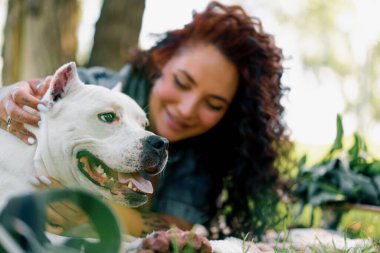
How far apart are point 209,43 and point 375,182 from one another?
1109 millimetres

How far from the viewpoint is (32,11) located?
3938mm

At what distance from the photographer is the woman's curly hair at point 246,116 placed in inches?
102

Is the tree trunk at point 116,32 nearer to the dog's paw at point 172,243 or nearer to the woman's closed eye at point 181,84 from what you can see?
the woman's closed eye at point 181,84

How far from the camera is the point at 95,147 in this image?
4.58 feet

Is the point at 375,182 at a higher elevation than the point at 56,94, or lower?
lower

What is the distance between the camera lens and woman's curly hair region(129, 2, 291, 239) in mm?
2580

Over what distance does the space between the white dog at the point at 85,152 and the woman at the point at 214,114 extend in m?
0.84

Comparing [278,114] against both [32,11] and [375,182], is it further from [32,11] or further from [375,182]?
[32,11]

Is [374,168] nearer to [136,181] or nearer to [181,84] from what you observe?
[181,84]

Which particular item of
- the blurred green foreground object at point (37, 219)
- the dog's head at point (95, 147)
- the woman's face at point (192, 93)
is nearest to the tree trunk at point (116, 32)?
the woman's face at point (192, 93)

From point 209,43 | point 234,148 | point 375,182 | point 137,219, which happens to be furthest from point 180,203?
point 375,182

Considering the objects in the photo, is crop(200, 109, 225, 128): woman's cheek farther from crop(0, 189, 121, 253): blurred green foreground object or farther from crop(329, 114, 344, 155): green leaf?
crop(0, 189, 121, 253): blurred green foreground object

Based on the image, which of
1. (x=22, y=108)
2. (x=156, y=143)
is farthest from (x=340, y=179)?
(x=22, y=108)

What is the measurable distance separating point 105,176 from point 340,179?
1733 mm
